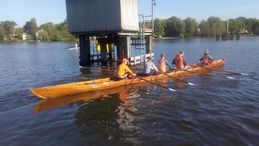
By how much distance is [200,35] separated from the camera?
156 m

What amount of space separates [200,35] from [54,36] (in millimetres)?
73602

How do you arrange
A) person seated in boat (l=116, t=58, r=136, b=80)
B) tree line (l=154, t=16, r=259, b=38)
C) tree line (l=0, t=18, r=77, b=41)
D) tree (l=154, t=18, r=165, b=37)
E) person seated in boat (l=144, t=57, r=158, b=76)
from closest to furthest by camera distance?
person seated in boat (l=116, t=58, r=136, b=80), person seated in boat (l=144, t=57, r=158, b=76), tree (l=154, t=18, r=165, b=37), tree line (l=0, t=18, r=77, b=41), tree line (l=154, t=16, r=259, b=38)

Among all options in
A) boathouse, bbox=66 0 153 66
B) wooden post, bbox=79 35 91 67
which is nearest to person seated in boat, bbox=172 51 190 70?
boathouse, bbox=66 0 153 66

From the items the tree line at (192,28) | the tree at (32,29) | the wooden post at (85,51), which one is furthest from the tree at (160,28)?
the wooden post at (85,51)

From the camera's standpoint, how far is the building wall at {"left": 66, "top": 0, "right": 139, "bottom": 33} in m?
26.0

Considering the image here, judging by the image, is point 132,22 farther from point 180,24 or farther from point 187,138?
point 180,24

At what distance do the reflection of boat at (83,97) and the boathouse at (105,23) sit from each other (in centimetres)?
864

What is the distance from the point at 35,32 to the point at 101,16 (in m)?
164

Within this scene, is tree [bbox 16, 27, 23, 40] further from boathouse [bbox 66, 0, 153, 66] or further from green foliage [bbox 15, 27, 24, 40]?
boathouse [bbox 66, 0, 153, 66]

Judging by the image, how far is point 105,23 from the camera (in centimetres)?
2650

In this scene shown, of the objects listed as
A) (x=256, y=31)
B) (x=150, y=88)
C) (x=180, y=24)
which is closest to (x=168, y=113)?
(x=150, y=88)

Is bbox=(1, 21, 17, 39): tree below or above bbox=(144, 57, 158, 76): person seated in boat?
above

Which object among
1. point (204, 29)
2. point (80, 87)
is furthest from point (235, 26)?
point (80, 87)

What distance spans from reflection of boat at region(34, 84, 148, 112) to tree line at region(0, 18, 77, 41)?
409 feet
